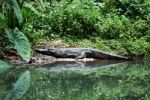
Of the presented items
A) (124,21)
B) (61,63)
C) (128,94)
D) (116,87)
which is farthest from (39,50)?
(128,94)

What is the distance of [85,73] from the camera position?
9.66 m

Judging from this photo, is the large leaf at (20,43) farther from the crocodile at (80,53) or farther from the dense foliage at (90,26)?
the dense foliage at (90,26)

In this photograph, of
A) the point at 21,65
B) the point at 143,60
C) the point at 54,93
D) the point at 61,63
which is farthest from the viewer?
the point at 143,60

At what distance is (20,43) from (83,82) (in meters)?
3.40

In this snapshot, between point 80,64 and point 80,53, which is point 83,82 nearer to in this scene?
point 80,64

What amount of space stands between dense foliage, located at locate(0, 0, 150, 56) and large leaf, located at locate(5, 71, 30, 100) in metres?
4.92

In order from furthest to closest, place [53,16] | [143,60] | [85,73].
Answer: [53,16], [143,60], [85,73]

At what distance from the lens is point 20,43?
11.1 m

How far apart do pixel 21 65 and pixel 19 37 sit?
0.75m

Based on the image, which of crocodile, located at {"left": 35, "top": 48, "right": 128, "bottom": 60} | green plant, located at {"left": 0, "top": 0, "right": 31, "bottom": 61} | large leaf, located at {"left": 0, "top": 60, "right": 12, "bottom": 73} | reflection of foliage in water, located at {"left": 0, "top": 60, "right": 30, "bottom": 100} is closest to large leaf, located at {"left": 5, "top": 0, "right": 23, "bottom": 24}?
green plant, located at {"left": 0, "top": 0, "right": 31, "bottom": 61}

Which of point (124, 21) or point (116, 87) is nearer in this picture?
point (116, 87)

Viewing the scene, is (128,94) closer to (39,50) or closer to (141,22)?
(39,50)

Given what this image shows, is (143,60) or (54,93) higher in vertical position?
(54,93)

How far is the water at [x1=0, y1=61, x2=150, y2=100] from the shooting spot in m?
6.46
